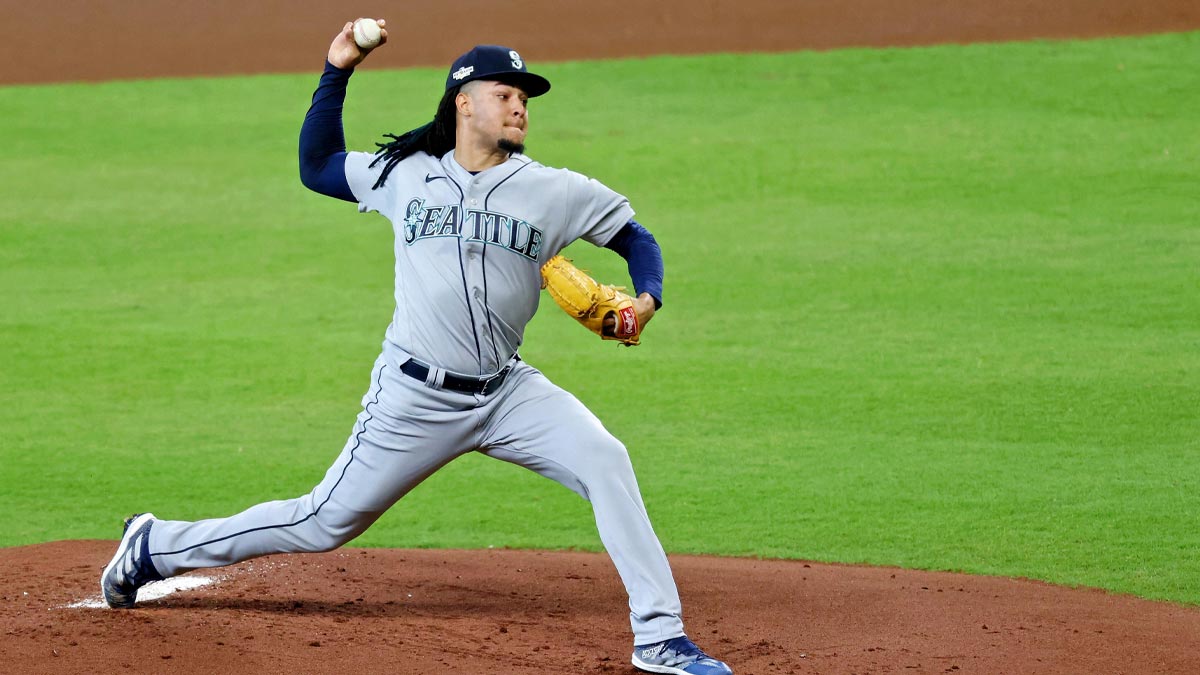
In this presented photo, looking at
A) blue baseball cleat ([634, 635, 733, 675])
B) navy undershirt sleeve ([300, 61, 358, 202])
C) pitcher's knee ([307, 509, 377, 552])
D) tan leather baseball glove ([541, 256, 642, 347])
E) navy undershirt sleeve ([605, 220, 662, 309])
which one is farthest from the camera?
navy undershirt sleeve ([300, 61, 358, 202])

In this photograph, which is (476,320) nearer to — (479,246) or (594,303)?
(479,246)

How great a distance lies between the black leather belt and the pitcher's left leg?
60 mm

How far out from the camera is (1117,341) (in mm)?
8117

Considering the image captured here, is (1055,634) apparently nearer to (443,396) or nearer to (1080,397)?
(443,396)

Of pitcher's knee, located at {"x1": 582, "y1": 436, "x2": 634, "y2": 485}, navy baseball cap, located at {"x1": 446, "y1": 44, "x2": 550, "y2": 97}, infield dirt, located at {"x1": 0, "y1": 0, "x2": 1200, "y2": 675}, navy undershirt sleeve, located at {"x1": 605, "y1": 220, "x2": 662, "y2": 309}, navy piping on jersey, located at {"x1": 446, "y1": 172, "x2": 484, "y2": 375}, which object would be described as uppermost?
navy baseball cap, located at {"x1": 446, "y1": 44, "x2": 550, "y2": 97}

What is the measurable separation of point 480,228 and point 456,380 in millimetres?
435

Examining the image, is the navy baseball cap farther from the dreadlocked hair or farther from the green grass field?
the green grass field

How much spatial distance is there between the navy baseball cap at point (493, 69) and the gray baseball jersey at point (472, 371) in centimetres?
23

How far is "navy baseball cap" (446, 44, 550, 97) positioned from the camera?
4.10 m

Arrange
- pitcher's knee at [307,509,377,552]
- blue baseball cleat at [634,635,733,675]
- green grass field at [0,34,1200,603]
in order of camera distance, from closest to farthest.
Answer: blue baseball cleat at [634,635,733,675], pitcher's knee at [307,509,377,552], green grass field at [0,34,1200,603]

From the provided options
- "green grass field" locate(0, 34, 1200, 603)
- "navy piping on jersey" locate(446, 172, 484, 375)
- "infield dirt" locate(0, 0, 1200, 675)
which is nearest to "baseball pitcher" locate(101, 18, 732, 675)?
"navy piping on jersey" locate(446, 172, 484, 375)

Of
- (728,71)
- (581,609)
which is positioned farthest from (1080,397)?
(728,71)

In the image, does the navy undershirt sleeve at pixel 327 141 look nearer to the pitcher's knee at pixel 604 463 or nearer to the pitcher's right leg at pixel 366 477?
the pitcher's right leg at pixel 366 477

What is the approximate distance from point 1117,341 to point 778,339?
6.30 feet
